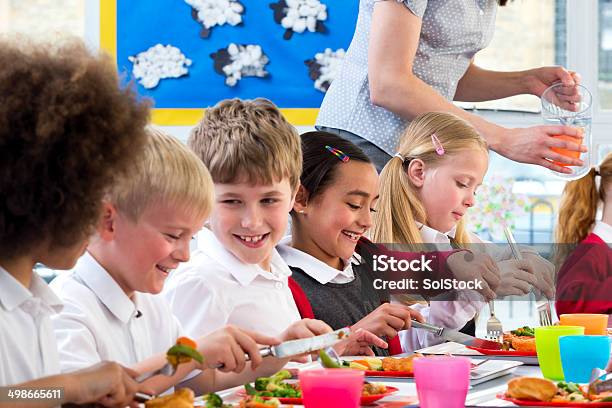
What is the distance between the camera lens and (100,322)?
1215mm

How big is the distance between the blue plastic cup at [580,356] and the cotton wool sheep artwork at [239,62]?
7.89 feet

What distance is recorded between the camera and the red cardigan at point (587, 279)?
2.58 m

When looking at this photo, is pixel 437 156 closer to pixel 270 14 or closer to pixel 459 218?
pixel 459 218

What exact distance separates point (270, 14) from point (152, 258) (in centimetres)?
246

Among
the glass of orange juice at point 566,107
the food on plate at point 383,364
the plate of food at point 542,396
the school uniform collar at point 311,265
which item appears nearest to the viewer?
the plate of food at point 542,396

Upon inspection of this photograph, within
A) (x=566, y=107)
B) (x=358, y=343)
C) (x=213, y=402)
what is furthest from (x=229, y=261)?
(x=566, y=107)

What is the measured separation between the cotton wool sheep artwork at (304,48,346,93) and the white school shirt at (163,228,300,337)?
1.94 metres

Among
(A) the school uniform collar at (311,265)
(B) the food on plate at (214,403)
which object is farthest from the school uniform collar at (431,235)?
(B) the food on plate at (214,403)

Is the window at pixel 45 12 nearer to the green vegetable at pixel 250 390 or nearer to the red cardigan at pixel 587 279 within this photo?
the red cardigan at pixel 587 279

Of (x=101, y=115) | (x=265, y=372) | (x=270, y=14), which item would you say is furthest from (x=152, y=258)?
(x=270, y=14)

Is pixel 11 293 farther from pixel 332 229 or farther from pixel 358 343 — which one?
pixel 332 229

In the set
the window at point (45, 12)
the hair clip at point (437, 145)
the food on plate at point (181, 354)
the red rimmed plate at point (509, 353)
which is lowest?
the red rimmed plate at point (509, 353)

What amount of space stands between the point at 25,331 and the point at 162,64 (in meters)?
2.72

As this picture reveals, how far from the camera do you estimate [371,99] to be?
223 centimetres
